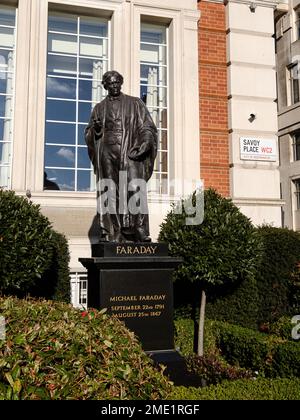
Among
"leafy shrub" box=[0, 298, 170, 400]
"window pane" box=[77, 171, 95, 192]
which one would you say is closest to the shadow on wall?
"window pane" box=[77, 171, 95, 192]

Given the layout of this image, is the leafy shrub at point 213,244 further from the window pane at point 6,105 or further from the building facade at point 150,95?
the window pane at point 6,105

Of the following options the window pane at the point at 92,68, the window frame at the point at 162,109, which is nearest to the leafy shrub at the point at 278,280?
the window frame at the point at 162,109

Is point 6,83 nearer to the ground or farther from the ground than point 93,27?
nearer to the ground

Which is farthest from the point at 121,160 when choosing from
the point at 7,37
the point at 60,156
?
the point at 7,37

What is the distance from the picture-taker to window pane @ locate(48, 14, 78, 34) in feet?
34.9

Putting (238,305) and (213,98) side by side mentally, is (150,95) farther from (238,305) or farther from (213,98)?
(238,305)

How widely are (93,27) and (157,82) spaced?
2.10 metres

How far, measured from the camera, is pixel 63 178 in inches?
402

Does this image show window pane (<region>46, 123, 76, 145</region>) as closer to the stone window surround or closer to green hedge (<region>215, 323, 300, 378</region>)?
the stone window surround

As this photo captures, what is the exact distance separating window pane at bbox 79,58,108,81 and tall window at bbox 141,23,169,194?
1053mm

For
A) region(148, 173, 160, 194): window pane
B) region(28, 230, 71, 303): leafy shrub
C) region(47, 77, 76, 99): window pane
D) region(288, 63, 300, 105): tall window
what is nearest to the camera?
region(28, 230, 71, 303): leafy shrub

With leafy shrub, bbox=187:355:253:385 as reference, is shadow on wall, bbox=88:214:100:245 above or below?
above

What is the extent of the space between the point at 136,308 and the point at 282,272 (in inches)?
168
